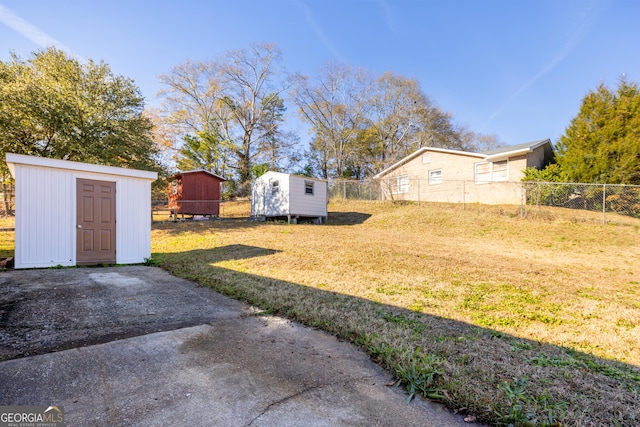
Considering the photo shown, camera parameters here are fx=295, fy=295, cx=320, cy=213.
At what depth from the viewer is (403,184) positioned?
21109 mm

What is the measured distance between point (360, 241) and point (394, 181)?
1274 centimetres

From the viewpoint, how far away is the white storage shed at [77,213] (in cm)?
591

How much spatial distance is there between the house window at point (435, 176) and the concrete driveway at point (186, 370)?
18.1m

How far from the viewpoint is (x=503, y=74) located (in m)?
19.9

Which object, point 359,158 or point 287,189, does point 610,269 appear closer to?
point 287,189

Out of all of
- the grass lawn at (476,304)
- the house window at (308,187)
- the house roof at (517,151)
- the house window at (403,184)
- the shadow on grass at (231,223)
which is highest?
the house roof at (517,151)

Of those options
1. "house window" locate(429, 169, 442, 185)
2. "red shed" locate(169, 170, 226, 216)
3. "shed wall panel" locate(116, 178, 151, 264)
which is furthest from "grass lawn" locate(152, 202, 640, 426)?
"house window" locate(429, 169, 442, 185)

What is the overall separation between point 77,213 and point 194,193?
11370 millimetres

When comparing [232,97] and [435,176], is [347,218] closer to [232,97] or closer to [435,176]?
[435,176]

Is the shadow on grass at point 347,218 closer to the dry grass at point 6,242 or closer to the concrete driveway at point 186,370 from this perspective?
the dry grass at point 6,242

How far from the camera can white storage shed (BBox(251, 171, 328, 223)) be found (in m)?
15.5

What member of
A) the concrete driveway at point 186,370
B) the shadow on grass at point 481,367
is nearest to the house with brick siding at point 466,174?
the shadow on grass at point 481,367

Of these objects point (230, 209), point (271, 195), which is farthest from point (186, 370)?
point (230, 209)

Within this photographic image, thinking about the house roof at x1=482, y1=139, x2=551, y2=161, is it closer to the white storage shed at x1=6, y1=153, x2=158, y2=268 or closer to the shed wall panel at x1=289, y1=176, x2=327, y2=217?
the shed wall panel at x1=289, y1=176, x2=327, y2=217
